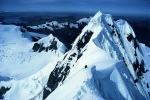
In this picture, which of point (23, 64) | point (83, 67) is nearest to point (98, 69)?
point (83, 67)

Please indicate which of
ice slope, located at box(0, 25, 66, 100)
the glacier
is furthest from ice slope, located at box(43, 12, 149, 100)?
ice slope, located at box(0, 25, 66, 100)

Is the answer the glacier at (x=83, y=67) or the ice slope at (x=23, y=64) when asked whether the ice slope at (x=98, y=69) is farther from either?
the ice slope at (x=23, y=64)

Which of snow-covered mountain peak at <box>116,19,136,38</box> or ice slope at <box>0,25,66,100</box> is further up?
snow-covered mountain peak at <box>116,19,136,38</box>

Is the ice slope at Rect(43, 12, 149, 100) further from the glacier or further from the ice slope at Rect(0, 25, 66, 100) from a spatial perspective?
the ice slope at Rect(0, 25, 66, 100)

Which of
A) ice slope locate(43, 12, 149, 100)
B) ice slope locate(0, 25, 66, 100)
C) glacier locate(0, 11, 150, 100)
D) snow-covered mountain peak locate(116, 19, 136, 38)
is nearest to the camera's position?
ice slope locate(43, 12, 149, 100)

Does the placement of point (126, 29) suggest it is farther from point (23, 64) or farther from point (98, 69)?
point (98, 69)

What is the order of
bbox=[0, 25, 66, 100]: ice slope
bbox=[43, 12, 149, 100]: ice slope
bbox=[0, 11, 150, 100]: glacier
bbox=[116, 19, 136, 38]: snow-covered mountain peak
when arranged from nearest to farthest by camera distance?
bbox=[43, 12, 149, 100]: ice slope, bbox=[0, 11, 150, 100]: glacier, bbox=[0, 25, 66, 100]: ice slope, bbox=[116, 19, 136, 38]: snow-covered mountain peak

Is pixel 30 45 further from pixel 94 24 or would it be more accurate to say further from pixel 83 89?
pixel 83 89
